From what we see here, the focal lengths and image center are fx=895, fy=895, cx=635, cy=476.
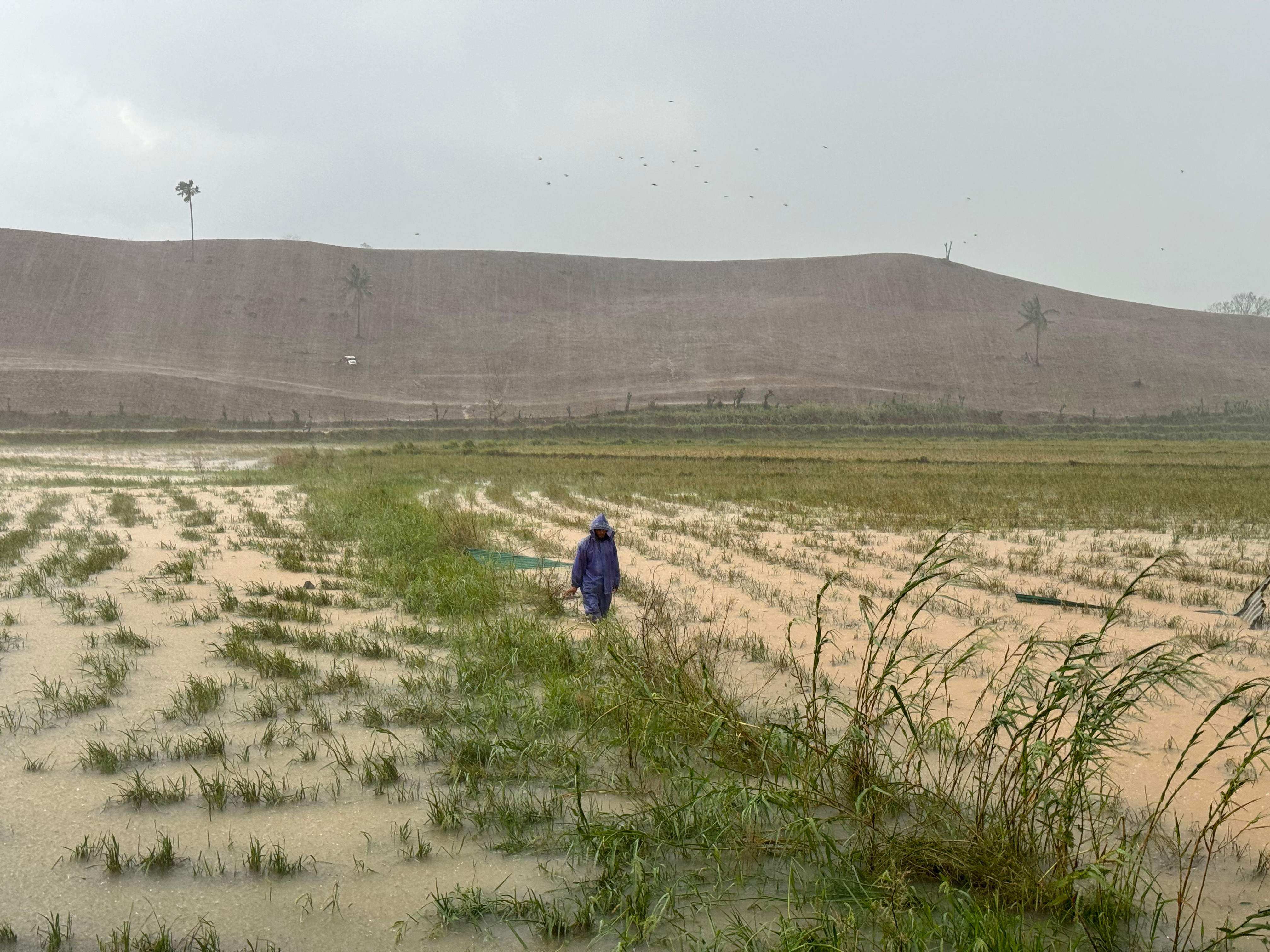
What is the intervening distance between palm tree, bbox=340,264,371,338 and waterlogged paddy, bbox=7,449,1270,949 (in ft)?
269

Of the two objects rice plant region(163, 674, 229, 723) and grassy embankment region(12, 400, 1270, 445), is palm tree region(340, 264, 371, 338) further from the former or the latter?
rice plant region(163, 674, 229, 723)

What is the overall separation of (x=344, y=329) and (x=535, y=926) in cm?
9103

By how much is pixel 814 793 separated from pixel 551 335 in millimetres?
89373

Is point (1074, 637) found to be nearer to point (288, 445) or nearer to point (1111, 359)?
point (288, 445)

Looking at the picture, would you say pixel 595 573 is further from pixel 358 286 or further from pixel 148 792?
pixel 358 286

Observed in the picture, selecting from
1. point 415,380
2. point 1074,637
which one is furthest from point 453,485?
point 415,380

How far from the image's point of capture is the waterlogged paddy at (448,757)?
3893 millimetres

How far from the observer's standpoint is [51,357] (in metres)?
73.8

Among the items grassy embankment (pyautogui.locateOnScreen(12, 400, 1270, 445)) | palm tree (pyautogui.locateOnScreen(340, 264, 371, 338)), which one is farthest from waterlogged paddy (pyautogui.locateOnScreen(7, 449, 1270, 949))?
palm tree (pyautogui.locateOnScreen(340, 264, 371, 338))

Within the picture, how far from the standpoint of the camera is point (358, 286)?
89188 millimetres

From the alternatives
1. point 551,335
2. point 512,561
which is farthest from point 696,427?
point 512,561

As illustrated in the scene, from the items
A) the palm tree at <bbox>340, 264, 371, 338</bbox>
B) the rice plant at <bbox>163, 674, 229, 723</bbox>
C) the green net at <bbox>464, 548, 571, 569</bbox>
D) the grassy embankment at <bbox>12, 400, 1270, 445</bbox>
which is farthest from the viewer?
the palm tree at <bbox>340, 264, 371, 338</bbox>

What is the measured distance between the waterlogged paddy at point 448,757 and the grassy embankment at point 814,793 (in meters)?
0.03

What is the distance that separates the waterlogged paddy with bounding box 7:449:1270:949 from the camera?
3.89 metres
